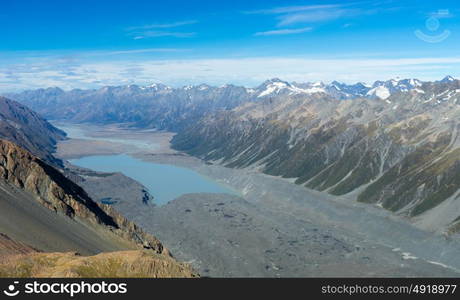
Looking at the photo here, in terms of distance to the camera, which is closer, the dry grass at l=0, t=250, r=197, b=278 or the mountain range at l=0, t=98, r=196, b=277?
the dry grass at l=0, t=250, r=197, b=278

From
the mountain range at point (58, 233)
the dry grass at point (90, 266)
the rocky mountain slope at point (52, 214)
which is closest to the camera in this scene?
the dry grass at point (90, 266)

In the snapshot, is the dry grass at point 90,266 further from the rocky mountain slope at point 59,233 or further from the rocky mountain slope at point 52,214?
the rocky mountain slope at point 52,214

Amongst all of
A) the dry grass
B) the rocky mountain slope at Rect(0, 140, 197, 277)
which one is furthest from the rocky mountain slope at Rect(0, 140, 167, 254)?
the dry grass

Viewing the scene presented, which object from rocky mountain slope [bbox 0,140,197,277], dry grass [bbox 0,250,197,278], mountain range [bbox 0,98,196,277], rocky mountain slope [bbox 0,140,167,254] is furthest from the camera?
rocky mountain slope [bbox 0,140,167,254]

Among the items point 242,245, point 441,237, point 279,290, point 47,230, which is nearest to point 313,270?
point 242,245

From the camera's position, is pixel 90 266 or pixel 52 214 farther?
pixel 52 214

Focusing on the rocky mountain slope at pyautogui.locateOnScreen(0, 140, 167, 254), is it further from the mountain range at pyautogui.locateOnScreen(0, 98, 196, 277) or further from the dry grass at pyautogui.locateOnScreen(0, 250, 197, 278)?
the dry grass at pyautogui.locateOnScreen(0, 250, 197, 278)

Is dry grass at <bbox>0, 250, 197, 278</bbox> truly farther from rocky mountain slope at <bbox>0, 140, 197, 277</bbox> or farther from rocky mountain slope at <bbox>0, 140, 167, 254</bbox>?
rocky mountain slope at <bbox>0, 140, 167, 254</bbox>

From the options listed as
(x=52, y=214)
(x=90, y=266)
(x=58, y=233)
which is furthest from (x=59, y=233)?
(x=90, y=266)

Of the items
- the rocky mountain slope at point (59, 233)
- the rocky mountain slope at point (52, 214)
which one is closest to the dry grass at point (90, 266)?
the rocky mountain slope at point (59, 233)

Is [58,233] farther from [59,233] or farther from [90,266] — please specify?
[90,266]

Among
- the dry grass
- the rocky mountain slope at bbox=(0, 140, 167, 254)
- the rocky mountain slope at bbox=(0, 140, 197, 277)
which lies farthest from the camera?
the rocky mountain slope at bbox=(0, 140, 167, 254)

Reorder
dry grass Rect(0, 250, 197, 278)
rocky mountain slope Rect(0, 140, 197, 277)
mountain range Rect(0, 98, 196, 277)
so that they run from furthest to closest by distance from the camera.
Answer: mountain range Rect(0, 98, 196, 277) → rocky mountain slope Rect(0, 140, 197, 277) → dry grass Rect(0, 250, 197, 278)
